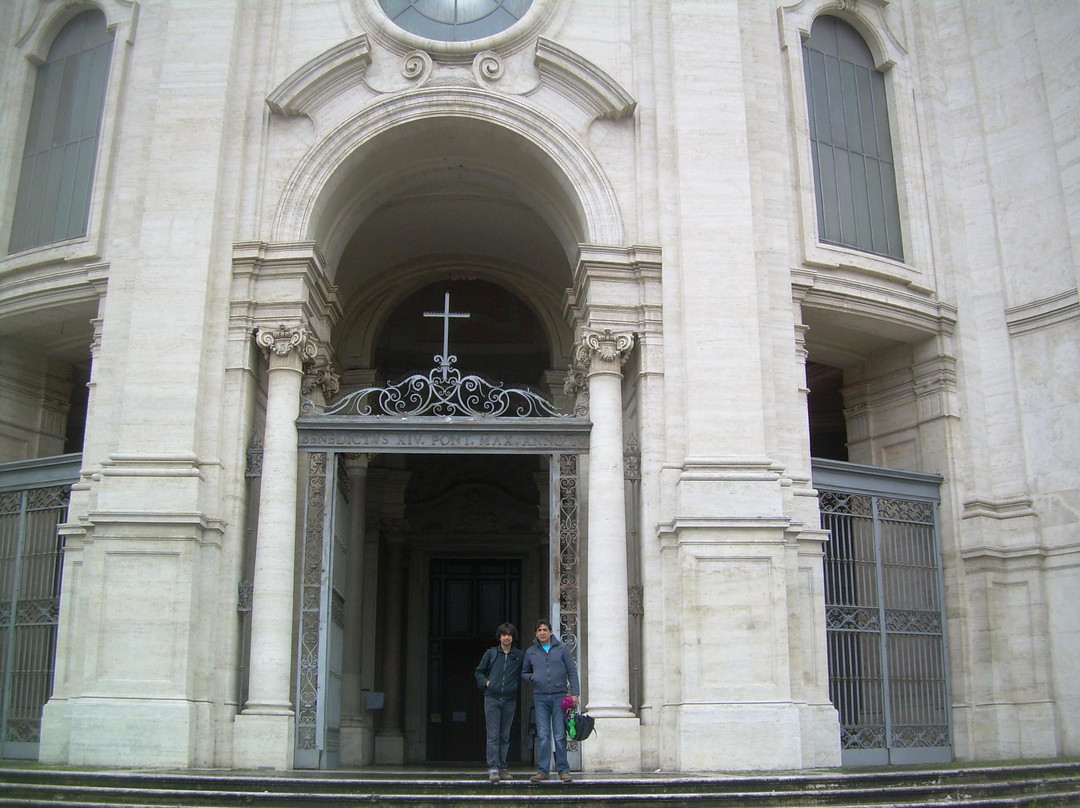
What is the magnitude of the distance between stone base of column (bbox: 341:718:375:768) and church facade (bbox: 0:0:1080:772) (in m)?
0.05

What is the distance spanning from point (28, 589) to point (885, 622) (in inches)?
418

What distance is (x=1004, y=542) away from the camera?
579 inches

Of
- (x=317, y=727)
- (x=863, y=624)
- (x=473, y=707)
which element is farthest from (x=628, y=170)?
(x=473, y=707)

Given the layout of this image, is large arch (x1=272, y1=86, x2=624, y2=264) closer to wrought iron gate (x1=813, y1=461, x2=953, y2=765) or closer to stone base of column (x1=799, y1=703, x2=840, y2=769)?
wrought iron gate (x1=813, y1=461, x2=953, y2=765)

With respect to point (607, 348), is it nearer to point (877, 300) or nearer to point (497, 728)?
point (877, 300)

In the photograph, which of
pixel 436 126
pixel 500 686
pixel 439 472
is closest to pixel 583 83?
pixel 436 126

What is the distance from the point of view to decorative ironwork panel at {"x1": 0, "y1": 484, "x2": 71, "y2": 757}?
46.5 feet

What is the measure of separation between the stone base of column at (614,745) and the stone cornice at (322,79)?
797cm

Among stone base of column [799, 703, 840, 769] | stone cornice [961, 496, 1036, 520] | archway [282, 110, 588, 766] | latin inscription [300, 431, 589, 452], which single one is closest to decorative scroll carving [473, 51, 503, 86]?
archway [282, 110, 588, 766]

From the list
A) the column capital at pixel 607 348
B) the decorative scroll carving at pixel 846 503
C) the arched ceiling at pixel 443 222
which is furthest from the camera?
the arched ceiling at pixel 443 222

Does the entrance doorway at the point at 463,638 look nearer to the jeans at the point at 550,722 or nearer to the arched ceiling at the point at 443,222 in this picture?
the arched ceiling at the point at 443,222

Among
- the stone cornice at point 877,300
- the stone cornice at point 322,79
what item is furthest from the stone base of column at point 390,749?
the stone cornice at point 322,79

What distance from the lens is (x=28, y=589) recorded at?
14.7 meters

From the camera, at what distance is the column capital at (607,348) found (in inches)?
533
